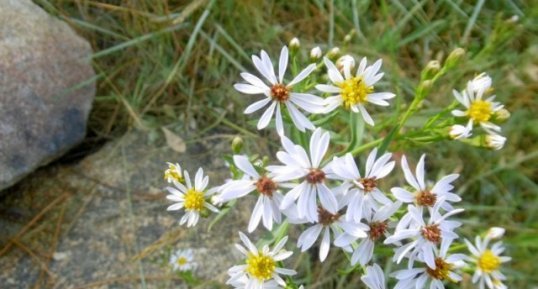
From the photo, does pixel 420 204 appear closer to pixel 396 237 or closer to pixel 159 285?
pixel 396 237

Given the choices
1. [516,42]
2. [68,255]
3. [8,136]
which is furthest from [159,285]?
[516,42]

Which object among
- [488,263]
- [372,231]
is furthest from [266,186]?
[488,263]

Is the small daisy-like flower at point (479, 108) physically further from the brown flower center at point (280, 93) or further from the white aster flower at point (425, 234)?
the brown flower center at point (280, 93)

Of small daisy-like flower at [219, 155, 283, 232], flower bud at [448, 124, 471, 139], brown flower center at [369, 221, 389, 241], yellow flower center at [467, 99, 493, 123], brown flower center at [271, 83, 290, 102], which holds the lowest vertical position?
brown flower center at [369, 221, 389, 241]

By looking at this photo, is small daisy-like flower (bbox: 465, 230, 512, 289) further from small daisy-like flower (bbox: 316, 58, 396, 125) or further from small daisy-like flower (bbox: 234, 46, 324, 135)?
small daisy-like flower (bbox: 234, 46, 324, 135)

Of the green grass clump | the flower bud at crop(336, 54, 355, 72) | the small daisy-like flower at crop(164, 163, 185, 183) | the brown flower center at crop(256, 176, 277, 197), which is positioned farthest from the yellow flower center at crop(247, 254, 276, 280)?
the green grass clump

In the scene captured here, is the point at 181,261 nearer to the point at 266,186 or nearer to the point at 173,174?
the point at 173,174

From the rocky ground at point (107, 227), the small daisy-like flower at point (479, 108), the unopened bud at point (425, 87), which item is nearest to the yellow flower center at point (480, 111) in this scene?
the small daisy-like flower at point (479, 108)
